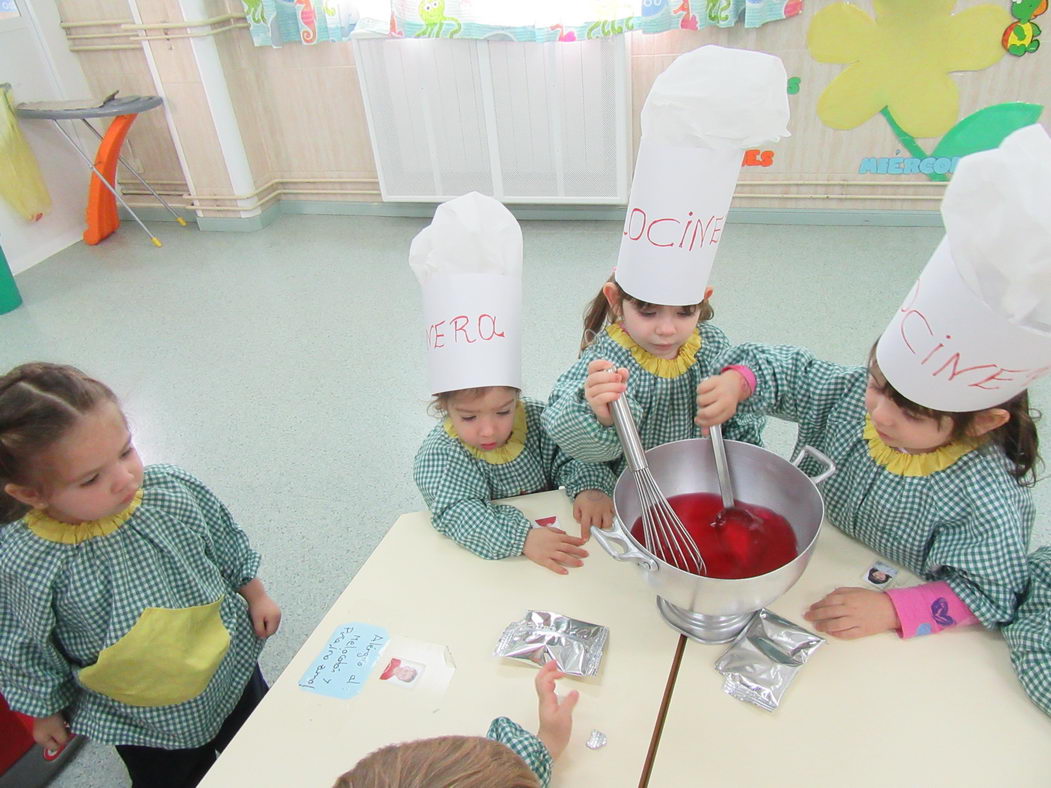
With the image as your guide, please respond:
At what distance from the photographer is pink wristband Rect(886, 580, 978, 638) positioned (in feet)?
2.47

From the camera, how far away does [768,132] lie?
817mm

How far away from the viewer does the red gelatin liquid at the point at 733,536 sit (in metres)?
0.75

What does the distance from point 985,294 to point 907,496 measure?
0.93 feet

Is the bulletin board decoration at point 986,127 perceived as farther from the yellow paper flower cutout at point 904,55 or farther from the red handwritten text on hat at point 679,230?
the red handwritten text on hat at point 679,230

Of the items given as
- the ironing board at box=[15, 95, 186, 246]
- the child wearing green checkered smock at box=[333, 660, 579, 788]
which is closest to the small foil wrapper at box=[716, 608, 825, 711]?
the child wearing green checkered smock at box=[333, 660, 579, 788]

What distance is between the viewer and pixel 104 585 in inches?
33.9

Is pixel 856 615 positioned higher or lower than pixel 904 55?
lower

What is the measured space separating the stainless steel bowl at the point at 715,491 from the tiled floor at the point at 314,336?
938 mm

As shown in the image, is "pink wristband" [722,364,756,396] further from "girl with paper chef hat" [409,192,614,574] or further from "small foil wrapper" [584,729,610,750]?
"small foil wrapper" [584,729,610,750]

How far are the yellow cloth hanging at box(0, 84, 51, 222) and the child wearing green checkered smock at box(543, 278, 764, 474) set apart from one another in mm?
2916

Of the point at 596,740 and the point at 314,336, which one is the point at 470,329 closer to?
the point at 596,740

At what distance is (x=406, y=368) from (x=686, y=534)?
5.28 feet

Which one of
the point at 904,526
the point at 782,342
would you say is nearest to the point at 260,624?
the point at 904,526

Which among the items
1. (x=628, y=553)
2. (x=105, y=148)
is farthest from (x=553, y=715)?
(x=105, y=148)
